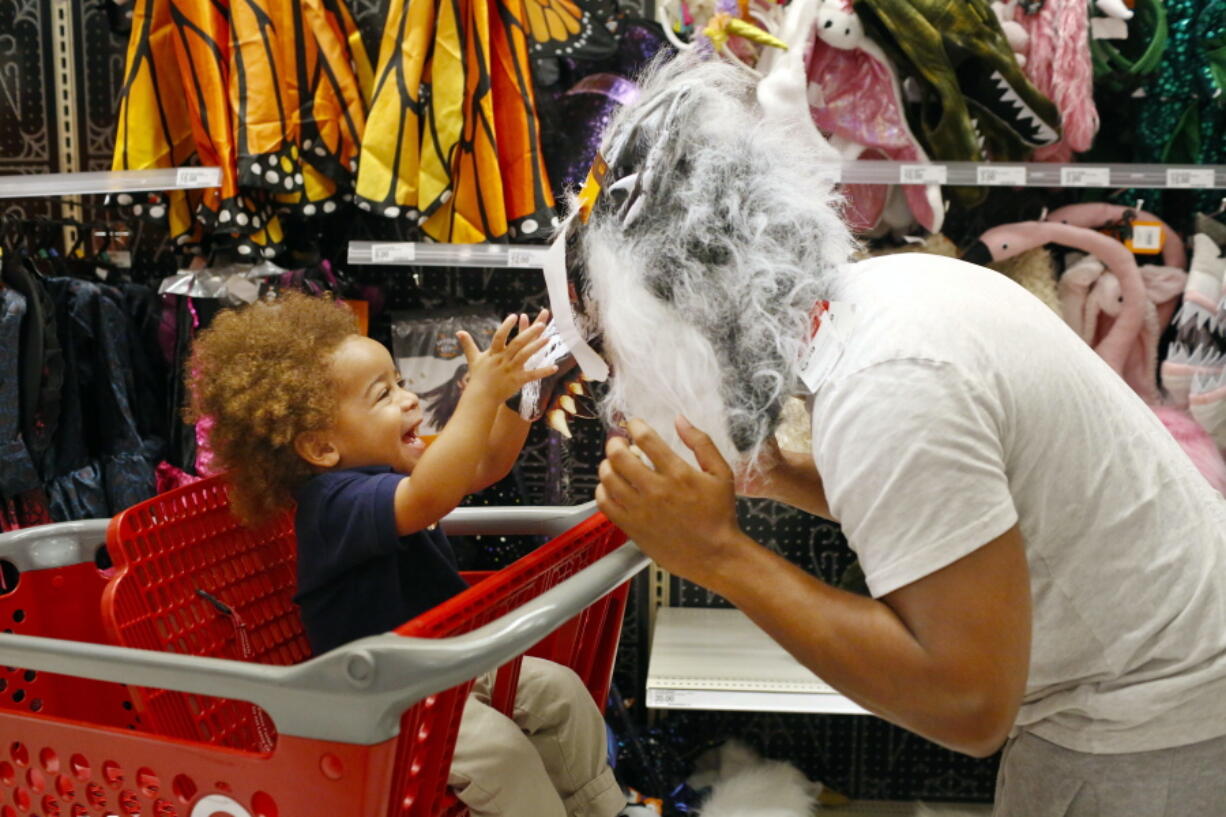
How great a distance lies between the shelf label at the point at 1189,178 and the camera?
1.97m

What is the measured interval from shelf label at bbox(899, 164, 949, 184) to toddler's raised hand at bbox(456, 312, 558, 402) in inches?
40.1

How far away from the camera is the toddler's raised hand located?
1188 millimetres

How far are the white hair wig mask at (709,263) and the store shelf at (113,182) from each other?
131 centimetres

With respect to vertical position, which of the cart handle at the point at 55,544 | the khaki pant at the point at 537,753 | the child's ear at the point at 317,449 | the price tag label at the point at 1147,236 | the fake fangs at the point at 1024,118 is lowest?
the khaki pant at the point at 537,753

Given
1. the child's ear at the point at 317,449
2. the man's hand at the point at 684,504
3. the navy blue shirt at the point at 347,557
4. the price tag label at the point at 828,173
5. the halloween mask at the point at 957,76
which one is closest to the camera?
the man's hand at the point at 684,504

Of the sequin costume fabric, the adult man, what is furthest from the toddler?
the sequin costume fabric

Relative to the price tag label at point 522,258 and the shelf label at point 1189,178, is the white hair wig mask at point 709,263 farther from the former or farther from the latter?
the shelf label at point 1189,178

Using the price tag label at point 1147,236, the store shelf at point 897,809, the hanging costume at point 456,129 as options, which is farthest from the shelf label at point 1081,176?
the store shelf at point 897,809

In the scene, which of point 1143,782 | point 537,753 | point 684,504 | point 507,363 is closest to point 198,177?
point 507,363

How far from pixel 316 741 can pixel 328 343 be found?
80cm

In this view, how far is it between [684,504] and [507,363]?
39cm

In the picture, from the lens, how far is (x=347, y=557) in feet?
4.36

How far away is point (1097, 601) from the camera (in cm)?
93

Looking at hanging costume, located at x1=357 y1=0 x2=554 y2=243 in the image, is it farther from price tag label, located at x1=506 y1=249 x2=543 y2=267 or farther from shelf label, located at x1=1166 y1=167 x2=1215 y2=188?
shelf label, located at x1=1166 y1=167 x2=1215 y2=188
